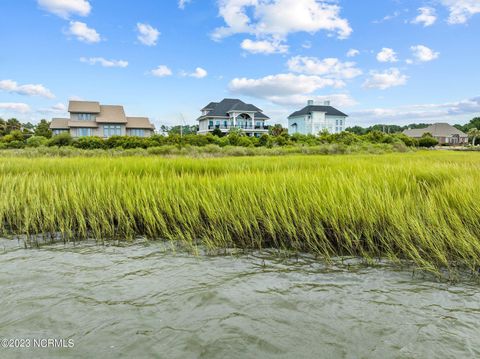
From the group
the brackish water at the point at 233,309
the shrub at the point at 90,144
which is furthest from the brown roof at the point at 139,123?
the brackish water at the point at 233,309

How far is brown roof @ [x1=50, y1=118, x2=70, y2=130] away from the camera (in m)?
44.3

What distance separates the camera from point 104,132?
45062 mm

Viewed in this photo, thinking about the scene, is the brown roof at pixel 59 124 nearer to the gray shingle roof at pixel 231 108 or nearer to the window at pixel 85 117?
the window at pixel 85 117

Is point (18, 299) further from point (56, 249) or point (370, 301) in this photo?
point (370, 301)

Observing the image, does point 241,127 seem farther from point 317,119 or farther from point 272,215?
point 272,215

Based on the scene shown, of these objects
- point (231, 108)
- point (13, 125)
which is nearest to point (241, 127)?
point (231, 108)

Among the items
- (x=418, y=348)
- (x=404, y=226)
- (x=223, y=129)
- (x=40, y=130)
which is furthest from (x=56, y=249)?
(x=40, y=130)

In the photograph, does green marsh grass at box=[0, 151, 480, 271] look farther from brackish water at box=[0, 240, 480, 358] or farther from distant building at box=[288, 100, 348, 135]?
distant building at box=[288, 100, 348, 135]

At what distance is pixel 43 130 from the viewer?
48.1 metres

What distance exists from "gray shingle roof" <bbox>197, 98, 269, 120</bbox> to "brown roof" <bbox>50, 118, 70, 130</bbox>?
69.2ft

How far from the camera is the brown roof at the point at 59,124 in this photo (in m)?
44.3

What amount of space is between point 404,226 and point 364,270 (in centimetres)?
74

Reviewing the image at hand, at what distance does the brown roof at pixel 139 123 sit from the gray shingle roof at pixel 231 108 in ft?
32.7

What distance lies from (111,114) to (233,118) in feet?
60.4
